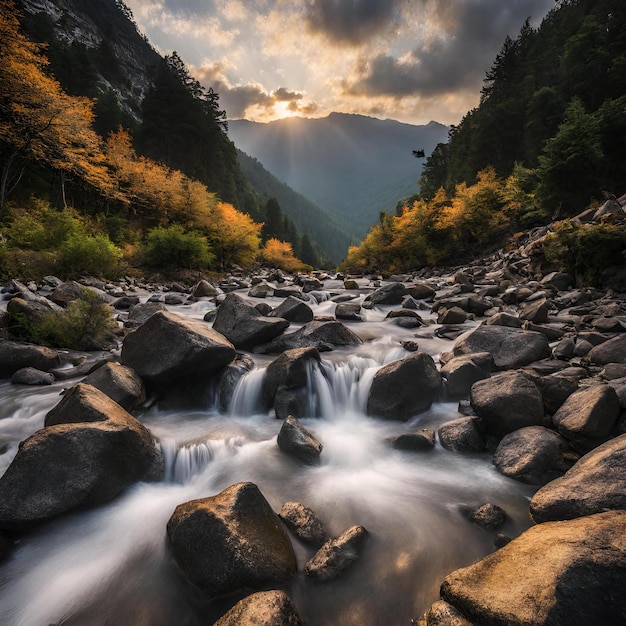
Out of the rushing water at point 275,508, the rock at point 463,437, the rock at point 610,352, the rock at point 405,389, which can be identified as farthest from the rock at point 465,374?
the rock at point 610,352

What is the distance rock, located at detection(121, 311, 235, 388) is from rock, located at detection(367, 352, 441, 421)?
Answer: 3039 mm

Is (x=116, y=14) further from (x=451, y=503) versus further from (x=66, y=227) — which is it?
(x=451, y=503)

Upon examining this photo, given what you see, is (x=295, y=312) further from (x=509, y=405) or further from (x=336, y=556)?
(x=336, y=556)

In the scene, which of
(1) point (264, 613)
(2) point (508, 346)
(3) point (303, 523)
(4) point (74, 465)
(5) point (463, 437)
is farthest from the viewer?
(2) point (508, 346)

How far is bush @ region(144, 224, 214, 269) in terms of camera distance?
71.5 ft

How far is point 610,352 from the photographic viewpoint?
5859 mm

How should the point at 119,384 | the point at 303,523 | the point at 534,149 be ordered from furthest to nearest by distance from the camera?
the point at 534,149 < the point at 119,384 < the point at 303,523

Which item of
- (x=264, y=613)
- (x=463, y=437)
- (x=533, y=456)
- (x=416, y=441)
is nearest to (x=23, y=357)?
(x=264, y=613)

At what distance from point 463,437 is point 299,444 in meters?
2.41

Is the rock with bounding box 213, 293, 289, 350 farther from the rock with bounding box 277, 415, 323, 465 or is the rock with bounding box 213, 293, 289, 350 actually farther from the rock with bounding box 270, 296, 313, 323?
the rock with bounding box 277, 415, 323, 465

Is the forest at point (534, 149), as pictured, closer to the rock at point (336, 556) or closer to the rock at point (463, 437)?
the rock at point (463, 437)

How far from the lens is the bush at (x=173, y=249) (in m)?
21.8

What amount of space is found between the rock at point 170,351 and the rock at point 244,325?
1.80 metres

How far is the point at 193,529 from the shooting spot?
3104 millimetres
